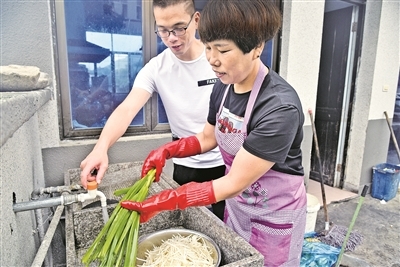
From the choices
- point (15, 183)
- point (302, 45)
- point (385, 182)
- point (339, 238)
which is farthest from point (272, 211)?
point (385, 182)

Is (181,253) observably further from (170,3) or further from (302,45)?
(302,45)

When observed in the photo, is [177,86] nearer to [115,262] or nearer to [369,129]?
[115,262]

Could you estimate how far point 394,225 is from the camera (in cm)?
376

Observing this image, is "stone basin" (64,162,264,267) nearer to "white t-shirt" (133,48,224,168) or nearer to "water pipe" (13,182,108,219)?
"water pipe" (13,182,108,219)

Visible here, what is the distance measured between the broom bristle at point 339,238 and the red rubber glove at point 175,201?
8.21 feet

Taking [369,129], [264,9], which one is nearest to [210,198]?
[264,9]

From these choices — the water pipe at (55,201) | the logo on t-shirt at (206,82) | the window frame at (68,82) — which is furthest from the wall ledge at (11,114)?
the window frame at (68,82)

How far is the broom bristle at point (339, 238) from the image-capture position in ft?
10.1

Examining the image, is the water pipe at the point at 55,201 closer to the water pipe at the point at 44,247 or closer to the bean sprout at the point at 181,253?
the water pipe at the point at 44,247

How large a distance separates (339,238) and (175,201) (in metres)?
2.72

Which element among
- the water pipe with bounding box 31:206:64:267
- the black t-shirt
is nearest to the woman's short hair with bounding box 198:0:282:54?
the black t-shirt

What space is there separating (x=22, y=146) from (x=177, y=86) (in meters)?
1.03

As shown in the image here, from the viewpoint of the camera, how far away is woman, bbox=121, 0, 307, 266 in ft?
3.68

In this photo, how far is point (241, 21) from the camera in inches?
42.7
